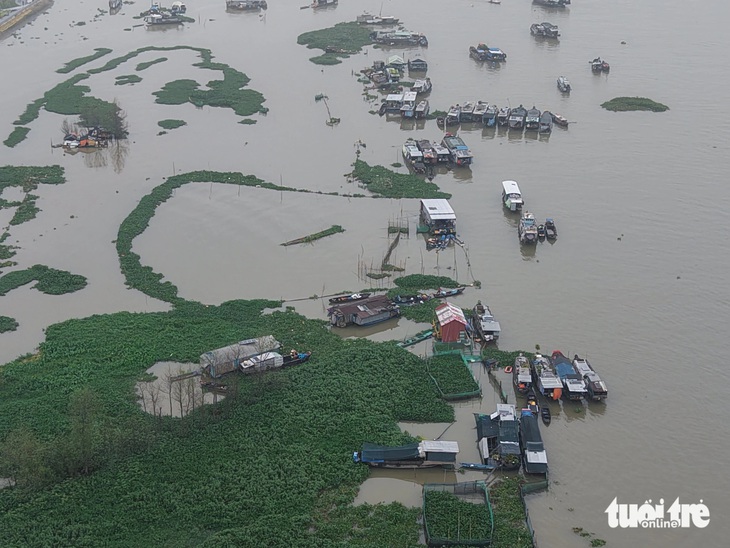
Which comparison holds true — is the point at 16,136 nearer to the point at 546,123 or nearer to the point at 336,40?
the point at 336,40

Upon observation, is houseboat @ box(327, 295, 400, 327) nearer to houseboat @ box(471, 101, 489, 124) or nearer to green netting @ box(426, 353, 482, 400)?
green netting @ box(426, 353, 482, 400)

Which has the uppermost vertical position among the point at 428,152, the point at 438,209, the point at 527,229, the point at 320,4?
the point at 320,4

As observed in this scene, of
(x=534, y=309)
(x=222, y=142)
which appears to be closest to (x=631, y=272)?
(x=534, y=309)

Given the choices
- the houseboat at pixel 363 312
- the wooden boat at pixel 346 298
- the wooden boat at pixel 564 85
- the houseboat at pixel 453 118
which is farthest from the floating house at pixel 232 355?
the wooden boat at pixel 564 85

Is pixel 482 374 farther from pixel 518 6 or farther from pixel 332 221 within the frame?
pixel 518 6

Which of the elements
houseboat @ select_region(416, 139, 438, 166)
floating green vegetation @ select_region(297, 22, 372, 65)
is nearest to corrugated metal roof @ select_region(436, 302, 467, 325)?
houseboat @ select_region(416, 139, 438, 166)

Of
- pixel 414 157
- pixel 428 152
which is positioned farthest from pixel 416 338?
pixel 428 152

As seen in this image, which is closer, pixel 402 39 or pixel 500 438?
pixel 500 438
